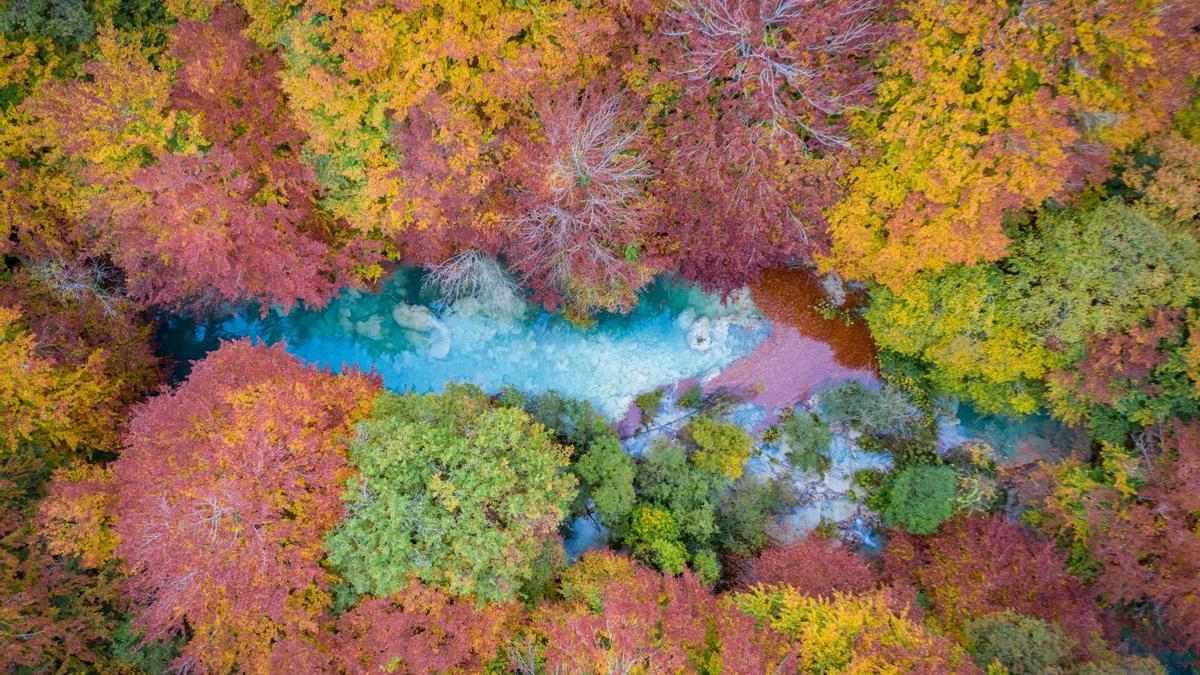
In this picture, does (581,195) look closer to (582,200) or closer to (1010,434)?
(582,200)

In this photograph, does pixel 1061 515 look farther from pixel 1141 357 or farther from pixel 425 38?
pixel 425 38

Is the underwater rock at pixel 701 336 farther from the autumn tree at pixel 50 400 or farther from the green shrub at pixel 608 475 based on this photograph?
the autumn tree at pixel 50 400

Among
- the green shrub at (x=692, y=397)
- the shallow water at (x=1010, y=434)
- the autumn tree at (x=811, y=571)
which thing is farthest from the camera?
the green shrub at (x=692, y=397)

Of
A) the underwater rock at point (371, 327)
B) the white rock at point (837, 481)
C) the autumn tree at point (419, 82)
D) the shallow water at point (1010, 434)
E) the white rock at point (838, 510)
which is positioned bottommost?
the white rock at point (838, 510)

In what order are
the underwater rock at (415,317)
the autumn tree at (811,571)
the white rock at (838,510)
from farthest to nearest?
the underwater rock at (415,317)
the white rock at (838,510)
the autumn tree at (811,571)

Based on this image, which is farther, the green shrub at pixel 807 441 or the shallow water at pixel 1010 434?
the green shrub at pixel 807 441

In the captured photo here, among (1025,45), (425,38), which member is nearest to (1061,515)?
(1025,45)

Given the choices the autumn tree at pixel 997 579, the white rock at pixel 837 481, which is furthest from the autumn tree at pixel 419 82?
the autumn tree at pixel 997 579

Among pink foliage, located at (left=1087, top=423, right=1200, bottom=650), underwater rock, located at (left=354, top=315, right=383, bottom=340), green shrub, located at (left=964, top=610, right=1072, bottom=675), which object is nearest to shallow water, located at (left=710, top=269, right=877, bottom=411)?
pink foliage, located at (left=1087, top=423, right=1200, bottom=650)
